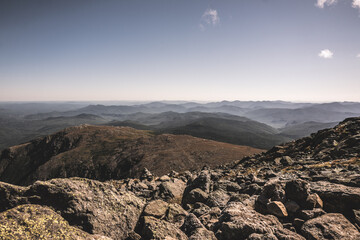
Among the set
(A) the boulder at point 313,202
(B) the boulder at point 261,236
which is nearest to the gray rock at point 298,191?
(A) the boulder at point 313,202

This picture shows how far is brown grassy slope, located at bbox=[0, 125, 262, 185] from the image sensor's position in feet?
252

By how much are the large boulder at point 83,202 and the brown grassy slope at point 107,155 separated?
6046 cm

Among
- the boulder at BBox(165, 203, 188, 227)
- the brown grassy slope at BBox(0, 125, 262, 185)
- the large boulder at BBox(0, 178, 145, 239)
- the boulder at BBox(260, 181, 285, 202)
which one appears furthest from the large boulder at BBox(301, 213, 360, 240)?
the brown grassy slope at BBox(0, 125, 262, 185)

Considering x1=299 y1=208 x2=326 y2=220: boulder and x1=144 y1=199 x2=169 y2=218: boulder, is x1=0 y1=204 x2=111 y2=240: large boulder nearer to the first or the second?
x1=144 y1=199 x2=169 y2=218: boulder

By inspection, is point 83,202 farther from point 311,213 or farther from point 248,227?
point 311,213

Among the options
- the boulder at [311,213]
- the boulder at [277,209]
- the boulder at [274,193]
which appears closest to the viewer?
the boulder at [311,213]

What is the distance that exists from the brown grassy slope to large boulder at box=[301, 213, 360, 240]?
203 ft

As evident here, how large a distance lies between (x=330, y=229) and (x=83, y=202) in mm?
11141

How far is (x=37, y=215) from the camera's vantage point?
6.18 m

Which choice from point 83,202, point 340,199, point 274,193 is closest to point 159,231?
point 83,202

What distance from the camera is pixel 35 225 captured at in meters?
5.69

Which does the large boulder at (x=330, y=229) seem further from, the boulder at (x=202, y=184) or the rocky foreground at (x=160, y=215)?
the boulder at (x=202, y=184)

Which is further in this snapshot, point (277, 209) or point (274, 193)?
Result: point (274, 193)

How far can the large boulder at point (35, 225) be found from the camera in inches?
203
